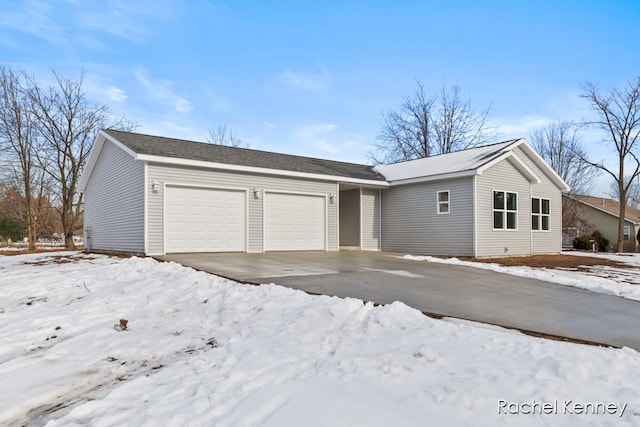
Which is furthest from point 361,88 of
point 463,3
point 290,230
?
point 290,230

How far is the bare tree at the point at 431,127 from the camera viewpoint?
98.0ft

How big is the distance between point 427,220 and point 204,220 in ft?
26.5

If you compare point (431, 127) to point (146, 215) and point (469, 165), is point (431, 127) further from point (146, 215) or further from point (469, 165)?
point (146, 215)

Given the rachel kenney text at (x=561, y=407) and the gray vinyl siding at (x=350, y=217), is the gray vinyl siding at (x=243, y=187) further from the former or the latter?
the rachel kenney text at (x=561, y=407)

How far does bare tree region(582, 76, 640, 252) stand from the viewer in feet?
72.5

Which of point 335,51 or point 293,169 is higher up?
point 335,51

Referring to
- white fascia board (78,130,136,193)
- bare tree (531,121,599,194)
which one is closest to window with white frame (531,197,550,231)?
white fascia board (78,130,136,193)

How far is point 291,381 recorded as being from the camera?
3141mm

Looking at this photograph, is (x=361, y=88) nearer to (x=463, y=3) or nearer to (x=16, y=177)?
(x=463, y=3)

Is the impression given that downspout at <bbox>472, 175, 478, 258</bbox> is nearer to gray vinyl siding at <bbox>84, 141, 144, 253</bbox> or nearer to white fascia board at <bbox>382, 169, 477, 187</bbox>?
white fascia board at <bbox>382, 169, 477, 187</bbox>

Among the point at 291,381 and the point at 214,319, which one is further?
the point at 214,319

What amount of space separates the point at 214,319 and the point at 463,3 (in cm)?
1286

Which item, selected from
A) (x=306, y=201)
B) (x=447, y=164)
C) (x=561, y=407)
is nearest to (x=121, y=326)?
(x=561, y=407)

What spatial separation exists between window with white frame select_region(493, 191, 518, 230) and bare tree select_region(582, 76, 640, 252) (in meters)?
11.6
